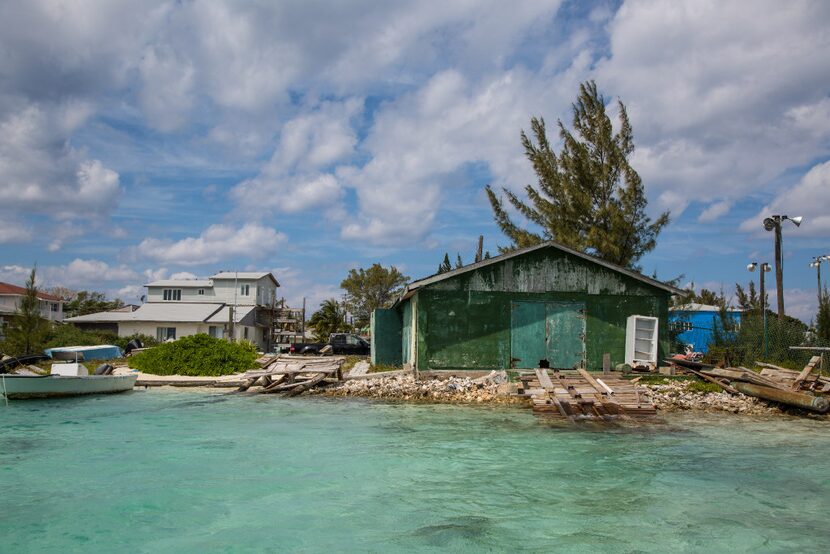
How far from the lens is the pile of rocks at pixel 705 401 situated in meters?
16.5

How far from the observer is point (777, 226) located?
2395cm

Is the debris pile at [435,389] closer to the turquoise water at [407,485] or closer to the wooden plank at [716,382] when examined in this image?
the turquoise water at [407,485]

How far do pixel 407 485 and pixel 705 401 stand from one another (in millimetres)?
11048

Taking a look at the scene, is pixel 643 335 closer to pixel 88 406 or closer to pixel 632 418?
pixel 632 418

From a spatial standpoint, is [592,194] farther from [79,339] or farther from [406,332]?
[79,339]

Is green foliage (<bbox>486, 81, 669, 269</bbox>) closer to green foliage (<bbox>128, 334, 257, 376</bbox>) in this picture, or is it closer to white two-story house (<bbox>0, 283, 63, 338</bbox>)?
green foliage (<bbox>128, 334, 257, 376</bbox>)

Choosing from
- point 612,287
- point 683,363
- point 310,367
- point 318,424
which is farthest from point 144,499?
point 683,363

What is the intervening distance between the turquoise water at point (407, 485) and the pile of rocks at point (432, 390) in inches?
101

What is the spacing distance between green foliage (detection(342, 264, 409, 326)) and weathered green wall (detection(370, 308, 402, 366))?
35.4 metres

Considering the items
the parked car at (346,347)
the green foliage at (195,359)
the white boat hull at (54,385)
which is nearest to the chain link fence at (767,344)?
the green foliage at (195,359)


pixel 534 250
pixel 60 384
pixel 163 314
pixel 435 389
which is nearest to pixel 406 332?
pixel 435 389

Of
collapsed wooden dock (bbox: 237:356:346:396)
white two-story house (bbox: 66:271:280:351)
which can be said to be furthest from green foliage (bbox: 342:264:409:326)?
collapsed wooden dock (bbox: 237:356:346:396)

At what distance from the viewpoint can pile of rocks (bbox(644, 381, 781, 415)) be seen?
651 inches

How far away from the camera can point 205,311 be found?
51.8 m
